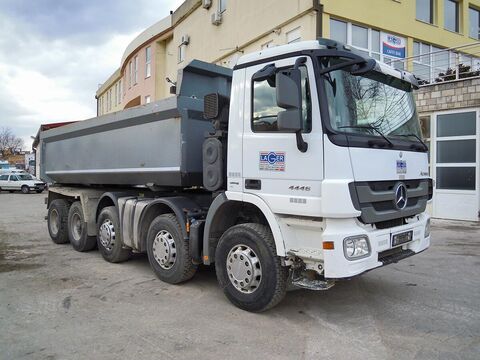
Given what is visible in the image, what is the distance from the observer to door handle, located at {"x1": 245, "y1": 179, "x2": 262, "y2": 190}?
15.8 feet

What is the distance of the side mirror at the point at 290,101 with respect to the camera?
13.5 feet

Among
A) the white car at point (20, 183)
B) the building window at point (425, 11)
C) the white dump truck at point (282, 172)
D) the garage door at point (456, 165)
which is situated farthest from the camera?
the white car at point (20, 183)

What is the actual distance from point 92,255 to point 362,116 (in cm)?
605

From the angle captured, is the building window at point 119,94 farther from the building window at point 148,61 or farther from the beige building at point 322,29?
the beige building at point 322,29

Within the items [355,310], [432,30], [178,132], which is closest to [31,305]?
[178,132]

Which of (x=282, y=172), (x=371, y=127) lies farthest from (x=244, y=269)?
(x=371, y=127)

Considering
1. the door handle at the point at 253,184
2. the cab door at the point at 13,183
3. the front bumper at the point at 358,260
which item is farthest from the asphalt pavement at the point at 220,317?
the cab door at the point at 13,183

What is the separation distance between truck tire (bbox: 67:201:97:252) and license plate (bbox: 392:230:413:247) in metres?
5.90

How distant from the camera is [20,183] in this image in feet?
113

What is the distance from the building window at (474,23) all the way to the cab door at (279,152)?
2089cm

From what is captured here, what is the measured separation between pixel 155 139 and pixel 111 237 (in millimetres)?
2225

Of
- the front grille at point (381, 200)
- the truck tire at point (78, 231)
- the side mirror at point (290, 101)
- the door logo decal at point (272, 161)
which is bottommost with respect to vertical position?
the truck tire at point (78, 231)

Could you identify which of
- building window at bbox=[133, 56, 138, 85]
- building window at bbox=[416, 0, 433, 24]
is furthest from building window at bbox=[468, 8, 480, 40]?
building window at bbox=[133, 56, 138, 85]

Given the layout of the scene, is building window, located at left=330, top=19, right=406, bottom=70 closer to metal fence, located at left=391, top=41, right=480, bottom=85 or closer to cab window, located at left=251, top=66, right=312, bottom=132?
metal fence, located at left=391, top=41, right=480, bottom=85
